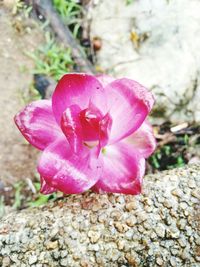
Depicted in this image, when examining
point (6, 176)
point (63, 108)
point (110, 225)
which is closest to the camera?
point (63, 108)

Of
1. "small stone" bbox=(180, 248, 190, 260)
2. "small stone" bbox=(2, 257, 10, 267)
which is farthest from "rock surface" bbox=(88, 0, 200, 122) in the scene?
"small stone" bbox=(2, 257, 10, 267)

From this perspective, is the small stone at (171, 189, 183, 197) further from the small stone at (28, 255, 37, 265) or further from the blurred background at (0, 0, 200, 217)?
the blurred background at (0, 0, 200, 217)

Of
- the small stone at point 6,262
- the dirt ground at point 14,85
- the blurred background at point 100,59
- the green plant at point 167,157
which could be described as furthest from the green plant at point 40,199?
the small stone at point 6,262

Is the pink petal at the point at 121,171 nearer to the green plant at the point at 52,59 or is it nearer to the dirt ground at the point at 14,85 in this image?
the dirt ground at the point at 14,85

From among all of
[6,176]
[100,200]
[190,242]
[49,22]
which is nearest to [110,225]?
[100,200]

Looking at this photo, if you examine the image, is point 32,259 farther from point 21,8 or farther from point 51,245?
point 21,8

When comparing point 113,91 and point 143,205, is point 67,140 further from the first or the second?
point 143,205

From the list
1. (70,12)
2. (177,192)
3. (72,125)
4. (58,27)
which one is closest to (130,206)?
(177,192)
